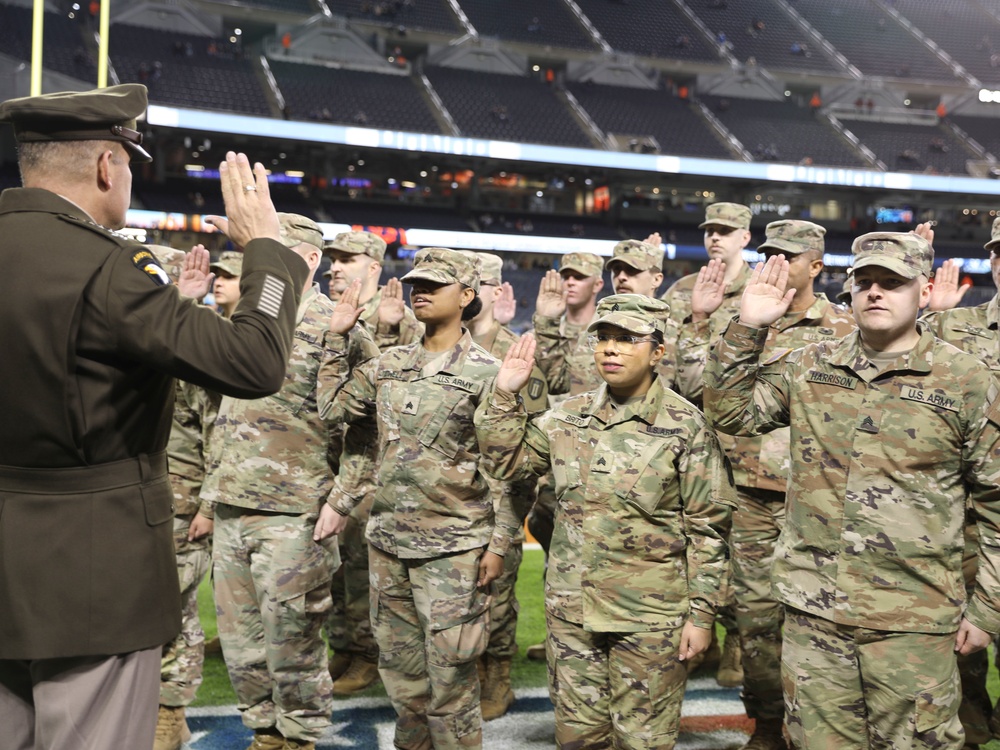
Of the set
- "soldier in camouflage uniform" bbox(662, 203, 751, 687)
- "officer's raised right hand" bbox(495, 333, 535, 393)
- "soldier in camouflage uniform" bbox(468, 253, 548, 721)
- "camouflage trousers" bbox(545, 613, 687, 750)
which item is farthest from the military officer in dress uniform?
"soldier in camouflage uniform" bbox(468, 253, 548, 721)

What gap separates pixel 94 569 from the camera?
1.90 m

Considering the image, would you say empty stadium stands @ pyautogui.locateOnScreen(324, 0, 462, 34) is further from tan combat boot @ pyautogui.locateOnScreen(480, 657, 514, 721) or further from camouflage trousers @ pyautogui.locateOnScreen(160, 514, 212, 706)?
tan combat boot @ pyautogui.locateOnScreen(480, 657, 514, 721)

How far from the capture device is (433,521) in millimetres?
3719

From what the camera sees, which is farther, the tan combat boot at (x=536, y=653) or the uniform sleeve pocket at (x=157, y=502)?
the tan combat boot at (x=536, y=653)

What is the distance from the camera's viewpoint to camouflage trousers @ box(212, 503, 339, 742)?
151 inches

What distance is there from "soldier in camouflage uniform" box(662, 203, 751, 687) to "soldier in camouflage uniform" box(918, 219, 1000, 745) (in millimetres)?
948

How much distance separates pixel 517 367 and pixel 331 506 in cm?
100

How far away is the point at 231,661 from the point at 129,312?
8.09 feet

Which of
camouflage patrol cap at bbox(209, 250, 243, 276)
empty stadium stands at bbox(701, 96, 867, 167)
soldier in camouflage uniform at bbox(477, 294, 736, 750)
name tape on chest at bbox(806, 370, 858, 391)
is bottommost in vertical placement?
soldier in camouflage uniform at bbox(477, 294, 736, 750)

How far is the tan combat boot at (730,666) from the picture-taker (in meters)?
5.10

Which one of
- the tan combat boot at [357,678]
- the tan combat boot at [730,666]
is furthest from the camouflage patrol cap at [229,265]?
the tan combat boot at [730,666]

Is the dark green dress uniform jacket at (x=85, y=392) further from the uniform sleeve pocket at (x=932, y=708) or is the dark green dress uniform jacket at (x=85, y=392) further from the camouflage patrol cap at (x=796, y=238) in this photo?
the camouflage patrol cap at (x=796, y=238)

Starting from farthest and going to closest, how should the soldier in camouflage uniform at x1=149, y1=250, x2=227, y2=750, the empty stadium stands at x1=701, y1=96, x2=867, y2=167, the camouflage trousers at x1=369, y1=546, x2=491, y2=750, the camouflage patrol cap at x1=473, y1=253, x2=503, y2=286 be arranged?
the empty stadium stands at x1=701, y1=96, x2=867, y2=167, the camouflage patrol cap at x1=473, y1=253, x2=503, y2=286, the soldier in camouflage uniform at x1=149, y1=250, x2=227, y2=750, the camouflage trousers at x1=369, y1=546, x2=491, y2=750

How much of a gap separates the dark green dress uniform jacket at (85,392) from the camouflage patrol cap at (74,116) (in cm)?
13
